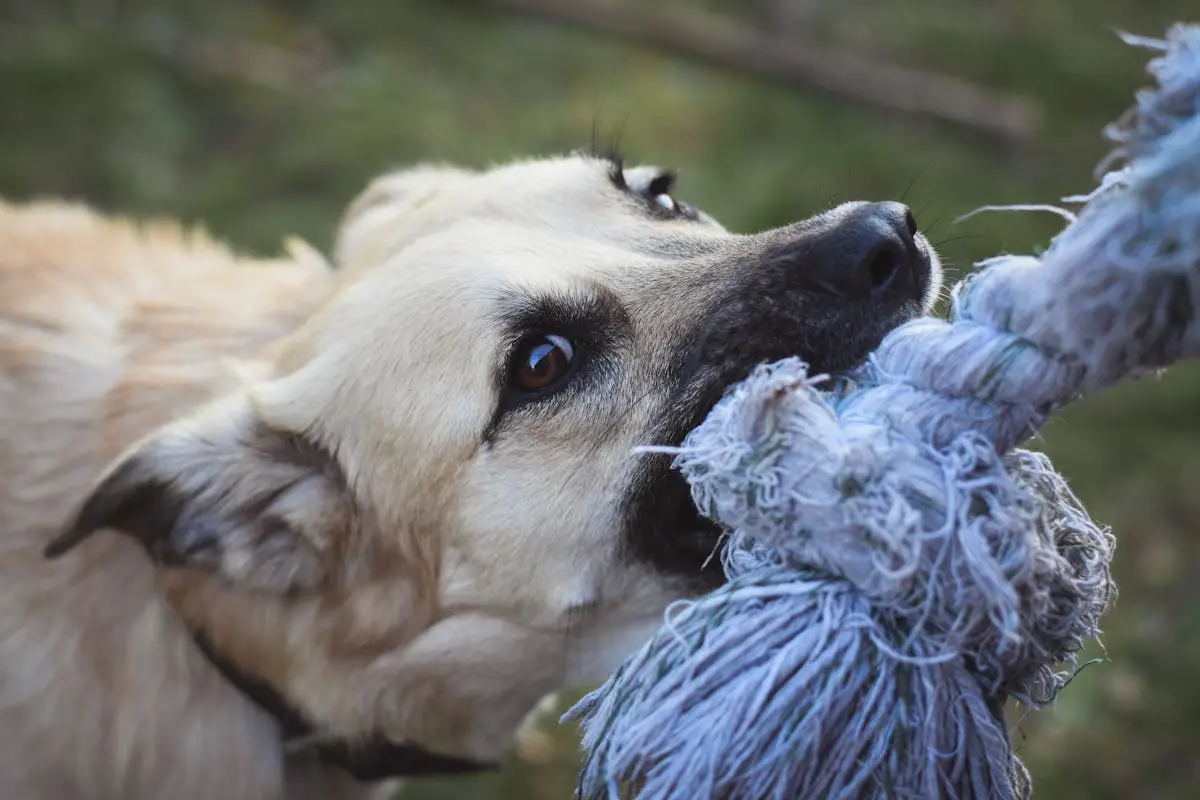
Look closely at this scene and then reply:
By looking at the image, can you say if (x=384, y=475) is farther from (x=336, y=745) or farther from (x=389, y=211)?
(x=389, y=211)

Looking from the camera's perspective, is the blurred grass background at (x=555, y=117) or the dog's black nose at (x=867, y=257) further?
the blurred grass background at (x=555, y=117)

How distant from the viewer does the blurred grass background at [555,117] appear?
14.8 ft

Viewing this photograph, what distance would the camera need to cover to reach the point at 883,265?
6.42 feet

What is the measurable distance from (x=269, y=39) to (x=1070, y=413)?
4.54 metres

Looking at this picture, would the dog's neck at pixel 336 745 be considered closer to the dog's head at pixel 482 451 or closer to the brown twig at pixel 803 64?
the dog's head at pixel 482 451

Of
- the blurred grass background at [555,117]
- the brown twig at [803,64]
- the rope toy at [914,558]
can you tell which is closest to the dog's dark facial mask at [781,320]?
the rope toy at [914,558]

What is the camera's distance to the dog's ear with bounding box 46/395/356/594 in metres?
2.17

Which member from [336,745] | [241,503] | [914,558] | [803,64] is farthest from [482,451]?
[803,64]

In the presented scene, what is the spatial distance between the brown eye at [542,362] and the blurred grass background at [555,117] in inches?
92.9

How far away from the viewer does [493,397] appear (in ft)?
6.88

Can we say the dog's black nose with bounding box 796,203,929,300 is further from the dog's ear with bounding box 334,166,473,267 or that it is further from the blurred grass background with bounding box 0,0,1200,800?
the blurred grass background with bounding box 0,0,1200,800

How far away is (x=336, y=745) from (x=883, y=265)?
1578mm

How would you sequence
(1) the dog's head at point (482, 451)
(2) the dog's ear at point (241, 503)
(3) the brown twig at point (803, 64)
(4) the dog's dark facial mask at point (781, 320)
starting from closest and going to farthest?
(4) the dog's dark facial mask at point (781, 320), (1) the dog's head at point (482, 451), (2) the dog's ear at point (241, 503), (3) the brown twig at point (803, 64)

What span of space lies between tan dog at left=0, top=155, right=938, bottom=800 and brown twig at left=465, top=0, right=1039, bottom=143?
330 cm
